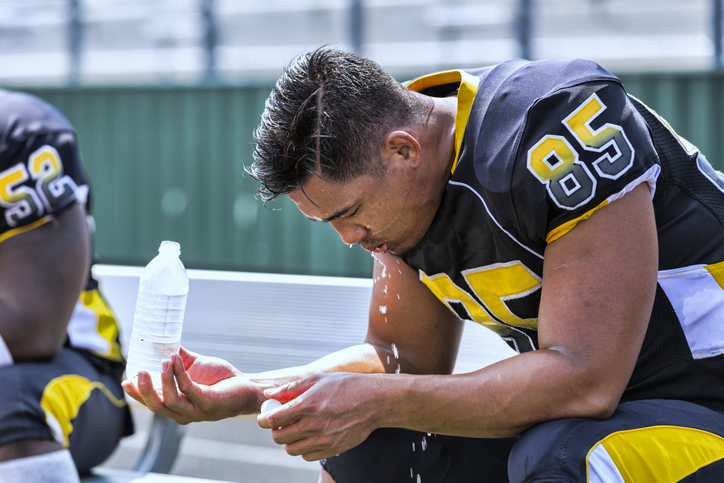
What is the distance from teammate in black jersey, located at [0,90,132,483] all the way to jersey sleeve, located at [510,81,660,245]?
1525 mm

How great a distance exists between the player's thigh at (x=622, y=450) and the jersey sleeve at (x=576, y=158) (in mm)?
386

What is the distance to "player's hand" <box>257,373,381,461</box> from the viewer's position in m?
1.36

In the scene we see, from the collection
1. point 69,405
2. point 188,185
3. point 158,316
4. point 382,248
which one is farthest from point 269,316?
point 188,185

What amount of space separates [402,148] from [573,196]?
42cm

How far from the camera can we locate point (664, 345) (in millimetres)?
1543

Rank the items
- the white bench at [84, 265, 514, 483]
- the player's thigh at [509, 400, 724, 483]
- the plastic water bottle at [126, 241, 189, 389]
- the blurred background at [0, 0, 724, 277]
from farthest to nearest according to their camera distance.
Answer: the blurred background at [0, 0, 724, 277]
the white bench at [84, 265, 514, 483]
the plastic water bottle at [126, 241, 189, 389]
the player's thigh at [509, 400, 724, 483]

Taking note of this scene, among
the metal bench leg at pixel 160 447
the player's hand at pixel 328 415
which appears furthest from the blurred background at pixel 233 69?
the player's hand at pixel 328 415

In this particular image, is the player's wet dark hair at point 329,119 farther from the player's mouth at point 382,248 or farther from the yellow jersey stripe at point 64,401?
the yellow jersey stripe at point 64,401

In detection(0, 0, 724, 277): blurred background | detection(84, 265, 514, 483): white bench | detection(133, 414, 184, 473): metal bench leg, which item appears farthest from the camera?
detection(0, 0, 724, 277): blurred background

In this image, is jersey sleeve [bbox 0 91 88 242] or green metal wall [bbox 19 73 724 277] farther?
green metal wall [bbox 19 73 724 277]

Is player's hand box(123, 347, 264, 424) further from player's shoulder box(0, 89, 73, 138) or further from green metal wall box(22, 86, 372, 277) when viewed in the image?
green metal wall box(22, 86, 372, 277)

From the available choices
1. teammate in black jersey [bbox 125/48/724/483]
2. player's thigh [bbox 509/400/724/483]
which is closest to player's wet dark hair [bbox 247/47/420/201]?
teammate in black jersey [bbox 125/48/724/483]

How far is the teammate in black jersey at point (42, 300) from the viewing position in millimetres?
2102

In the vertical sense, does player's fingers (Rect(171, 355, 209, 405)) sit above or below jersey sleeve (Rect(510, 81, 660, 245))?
below
